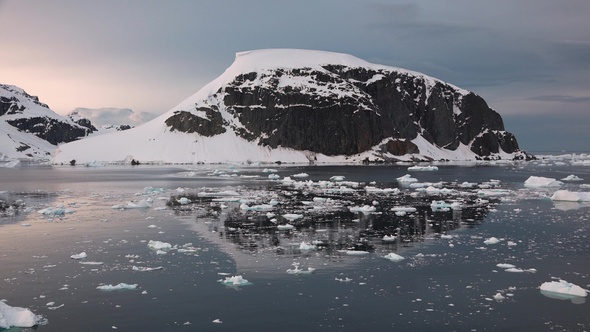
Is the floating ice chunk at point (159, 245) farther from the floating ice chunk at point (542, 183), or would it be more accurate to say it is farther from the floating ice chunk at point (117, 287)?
the floating ice chunk at point (542, 183)

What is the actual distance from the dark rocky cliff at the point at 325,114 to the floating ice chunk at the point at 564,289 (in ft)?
483

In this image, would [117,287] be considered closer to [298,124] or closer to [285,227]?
[285,227]

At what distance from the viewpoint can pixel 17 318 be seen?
490 inches

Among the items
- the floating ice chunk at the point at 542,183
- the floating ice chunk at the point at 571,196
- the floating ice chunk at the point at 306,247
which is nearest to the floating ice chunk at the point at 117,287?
the floating ice chunk at the point at 306,247

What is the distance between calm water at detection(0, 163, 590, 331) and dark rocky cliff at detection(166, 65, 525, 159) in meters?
130

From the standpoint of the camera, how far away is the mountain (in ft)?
502

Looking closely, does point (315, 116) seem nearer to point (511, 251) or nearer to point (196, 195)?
point (196, 195)

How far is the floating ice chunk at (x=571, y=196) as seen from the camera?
39812 millimetres

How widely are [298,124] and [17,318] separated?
505 ft

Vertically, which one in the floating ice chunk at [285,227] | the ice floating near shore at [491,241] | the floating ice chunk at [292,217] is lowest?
the ice floating near shore at [491,241]

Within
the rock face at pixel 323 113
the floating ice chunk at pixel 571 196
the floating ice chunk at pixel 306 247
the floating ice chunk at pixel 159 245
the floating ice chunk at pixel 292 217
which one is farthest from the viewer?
the rock face at pixel 323 113

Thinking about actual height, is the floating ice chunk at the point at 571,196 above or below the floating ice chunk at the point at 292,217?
above

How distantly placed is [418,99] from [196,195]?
162632 millimetres

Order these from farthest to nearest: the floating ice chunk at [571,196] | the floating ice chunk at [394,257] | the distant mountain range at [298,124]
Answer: the distant mountain range at [298,124] → the floating ice chunk at [571,196] → the floating ice chunk at [394,257]
